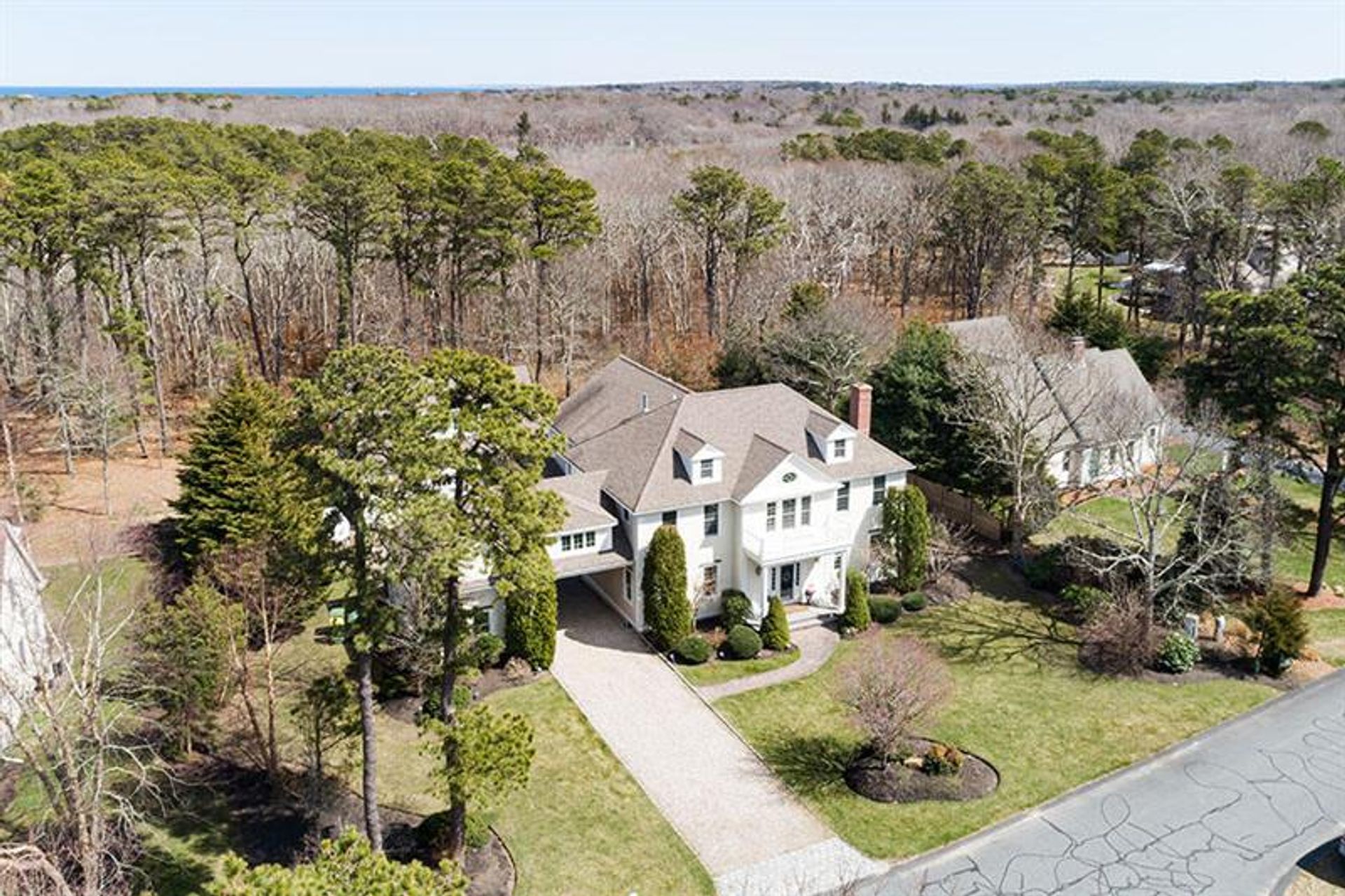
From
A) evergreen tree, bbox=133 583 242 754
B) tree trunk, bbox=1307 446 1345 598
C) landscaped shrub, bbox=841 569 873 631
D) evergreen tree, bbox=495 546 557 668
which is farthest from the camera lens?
tree trunk, bbox=1307 446 1345 598

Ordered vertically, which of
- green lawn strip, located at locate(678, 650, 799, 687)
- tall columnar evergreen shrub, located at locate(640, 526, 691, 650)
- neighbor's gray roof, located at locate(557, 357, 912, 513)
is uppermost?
neighbor's gray roof, located at locate(557, 357, 912, 513)

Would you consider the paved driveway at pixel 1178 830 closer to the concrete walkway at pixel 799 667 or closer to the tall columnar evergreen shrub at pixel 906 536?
the concrete walkway at pixel 799 667

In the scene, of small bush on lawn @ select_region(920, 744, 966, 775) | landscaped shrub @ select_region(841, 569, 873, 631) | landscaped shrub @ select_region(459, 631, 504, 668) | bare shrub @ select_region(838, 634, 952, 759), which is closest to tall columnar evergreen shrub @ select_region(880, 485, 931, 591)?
landscaped shrub @ select_region(841, 569, 873, 631)

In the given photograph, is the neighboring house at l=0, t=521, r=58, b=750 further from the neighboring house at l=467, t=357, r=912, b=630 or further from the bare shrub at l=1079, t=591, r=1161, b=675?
the bare shrub at l=1079, t=591, r=1161, b=675

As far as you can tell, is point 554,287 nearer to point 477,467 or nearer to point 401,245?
point 401,245

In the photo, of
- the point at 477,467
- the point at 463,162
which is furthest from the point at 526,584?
the point at 463,162
